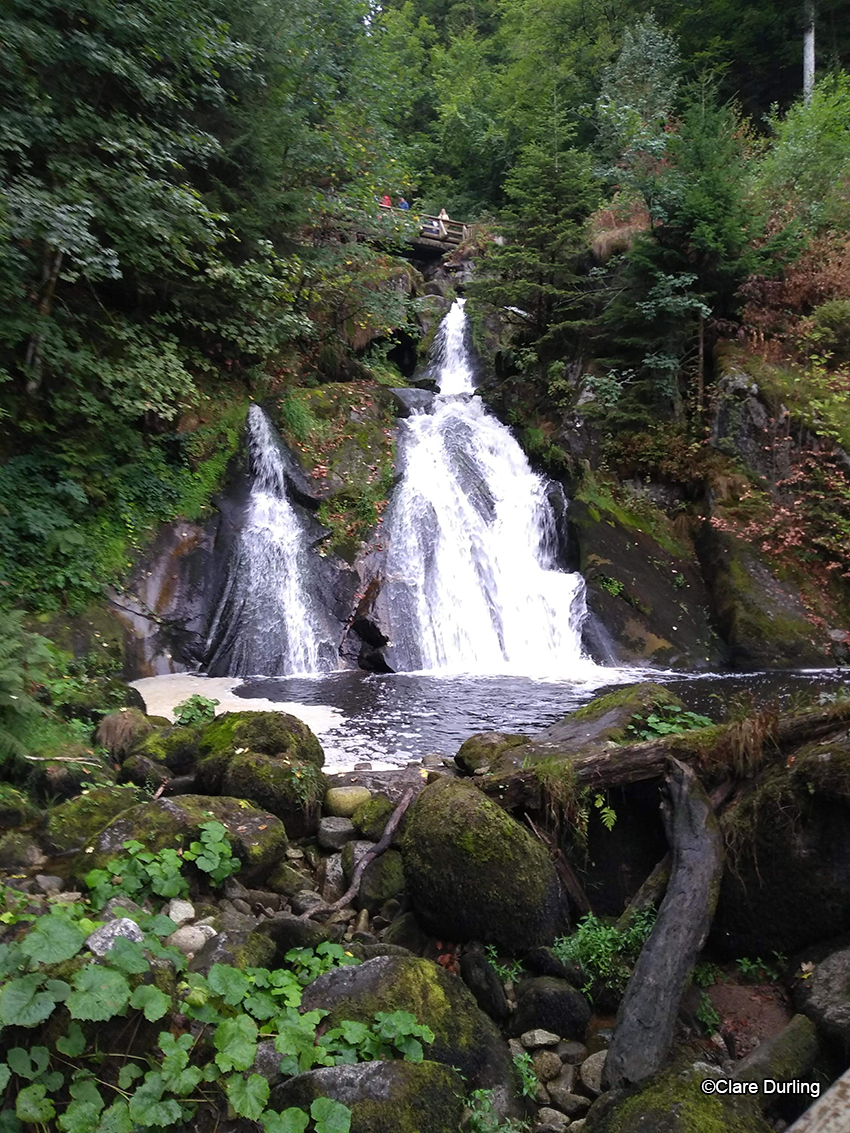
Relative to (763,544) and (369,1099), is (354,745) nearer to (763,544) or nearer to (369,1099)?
(369,1099)

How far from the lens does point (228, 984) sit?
238cm

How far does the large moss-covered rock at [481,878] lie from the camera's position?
3.31 meters

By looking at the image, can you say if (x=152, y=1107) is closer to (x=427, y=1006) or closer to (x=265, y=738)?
(x=427, y=1006)

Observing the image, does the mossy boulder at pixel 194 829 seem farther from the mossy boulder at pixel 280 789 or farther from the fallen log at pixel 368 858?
the fallen log at pixel 368 858

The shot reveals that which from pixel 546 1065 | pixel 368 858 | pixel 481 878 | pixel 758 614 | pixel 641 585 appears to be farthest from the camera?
pixel 641 585

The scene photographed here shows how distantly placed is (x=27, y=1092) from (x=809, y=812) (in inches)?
124

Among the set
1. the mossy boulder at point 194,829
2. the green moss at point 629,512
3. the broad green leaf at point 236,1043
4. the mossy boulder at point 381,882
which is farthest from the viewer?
the green moss at point 629,512

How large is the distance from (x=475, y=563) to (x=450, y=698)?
370 cm

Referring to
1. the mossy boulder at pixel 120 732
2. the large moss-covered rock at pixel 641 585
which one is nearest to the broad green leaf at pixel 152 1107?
the mossy boulder at pixel 120 732

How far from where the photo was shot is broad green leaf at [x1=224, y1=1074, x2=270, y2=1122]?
2.00 metres

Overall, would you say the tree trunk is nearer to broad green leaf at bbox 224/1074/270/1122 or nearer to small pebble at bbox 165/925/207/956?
small pebble at bbox 165/925/207/956

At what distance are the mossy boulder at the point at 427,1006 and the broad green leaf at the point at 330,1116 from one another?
453 millimetres

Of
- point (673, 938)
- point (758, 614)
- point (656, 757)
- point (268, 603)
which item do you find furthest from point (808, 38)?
point (673, 938)

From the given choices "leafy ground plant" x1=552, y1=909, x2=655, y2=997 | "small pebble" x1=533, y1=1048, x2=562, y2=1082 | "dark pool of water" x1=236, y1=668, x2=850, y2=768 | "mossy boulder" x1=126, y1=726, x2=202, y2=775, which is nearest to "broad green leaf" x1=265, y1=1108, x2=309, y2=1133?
"small pebble" x1=533, y1=1048, x2=562, y2=1082
